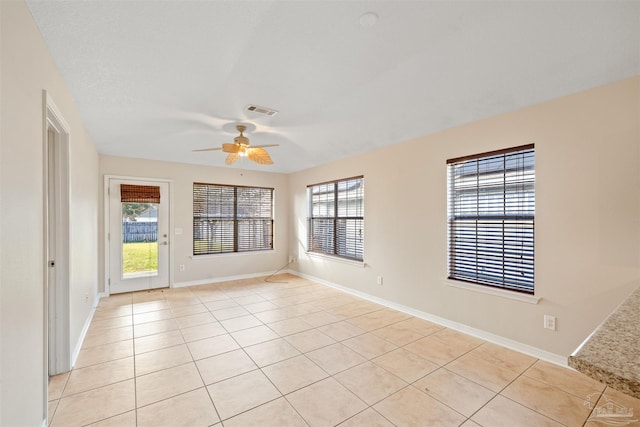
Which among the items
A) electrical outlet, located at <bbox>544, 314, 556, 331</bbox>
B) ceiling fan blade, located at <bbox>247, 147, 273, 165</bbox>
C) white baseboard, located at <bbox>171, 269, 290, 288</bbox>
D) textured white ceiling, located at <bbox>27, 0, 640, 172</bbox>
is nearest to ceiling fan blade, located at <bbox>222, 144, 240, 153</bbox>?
ceiling fan blade, located at <bbox>247, 147, 273, 165</bbox>

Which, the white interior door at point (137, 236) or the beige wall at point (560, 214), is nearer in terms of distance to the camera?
the beige wall at point (560, 214)

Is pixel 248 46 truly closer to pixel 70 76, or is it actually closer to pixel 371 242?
pixel 70 76

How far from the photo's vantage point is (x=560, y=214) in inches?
105

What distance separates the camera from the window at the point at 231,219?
584 centimetres

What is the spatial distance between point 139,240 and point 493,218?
5.50 meters

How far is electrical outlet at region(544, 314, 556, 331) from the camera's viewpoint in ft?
8.83

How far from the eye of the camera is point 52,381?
7.79ft

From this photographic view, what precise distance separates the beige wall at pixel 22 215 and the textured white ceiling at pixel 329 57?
24 centimetres

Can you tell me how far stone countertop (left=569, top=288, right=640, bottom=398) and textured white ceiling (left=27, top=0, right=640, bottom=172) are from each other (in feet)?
5.49

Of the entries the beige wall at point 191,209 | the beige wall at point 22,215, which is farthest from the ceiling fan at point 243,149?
the beige wall at point 191,209

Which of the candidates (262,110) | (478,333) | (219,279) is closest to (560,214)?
(478,333)

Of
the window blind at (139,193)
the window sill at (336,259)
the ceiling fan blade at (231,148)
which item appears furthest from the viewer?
the window blind at (139,193)

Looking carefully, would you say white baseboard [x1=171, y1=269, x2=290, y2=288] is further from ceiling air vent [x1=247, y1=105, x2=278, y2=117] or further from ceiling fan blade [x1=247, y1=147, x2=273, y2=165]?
ceiling air vent [x1=247, y1=105, x2=278, y2=117]

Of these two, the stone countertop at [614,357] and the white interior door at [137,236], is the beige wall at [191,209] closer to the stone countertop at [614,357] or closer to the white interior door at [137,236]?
the white interior door at [137,236]
